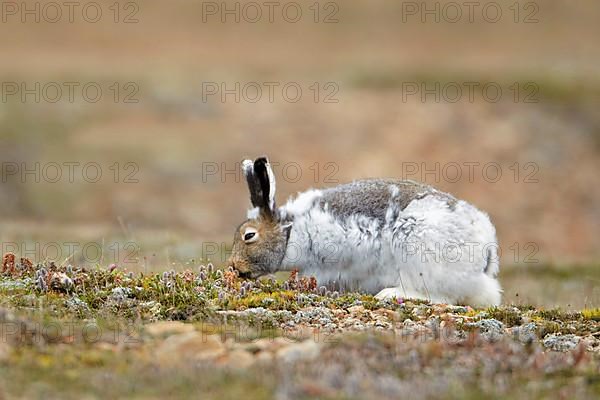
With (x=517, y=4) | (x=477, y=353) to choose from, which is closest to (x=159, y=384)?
(x=477, y=353)

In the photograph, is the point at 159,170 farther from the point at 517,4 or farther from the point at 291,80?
the point at 517,4

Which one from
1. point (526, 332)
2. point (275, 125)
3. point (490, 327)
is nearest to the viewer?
point (526, 332)

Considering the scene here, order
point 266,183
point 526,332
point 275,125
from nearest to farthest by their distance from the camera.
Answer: point 526,332 → point 266,183 → point 275,125

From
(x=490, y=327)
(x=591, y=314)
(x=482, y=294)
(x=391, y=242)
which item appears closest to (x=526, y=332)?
(x=490, y=327)

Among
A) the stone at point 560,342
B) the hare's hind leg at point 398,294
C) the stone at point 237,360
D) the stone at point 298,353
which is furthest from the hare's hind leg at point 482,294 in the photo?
the stone at point 237,360

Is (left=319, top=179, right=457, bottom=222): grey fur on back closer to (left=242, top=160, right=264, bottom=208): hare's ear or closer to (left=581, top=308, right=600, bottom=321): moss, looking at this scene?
(left=242, top=160, right=264, bottom=208): hare's ear

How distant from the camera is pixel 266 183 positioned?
1198cm

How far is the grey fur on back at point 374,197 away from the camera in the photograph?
12.0 metres

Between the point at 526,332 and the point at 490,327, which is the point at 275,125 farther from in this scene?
the point at 526,332

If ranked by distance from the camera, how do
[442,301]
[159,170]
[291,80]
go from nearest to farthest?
[442,301], [159,170], [291,80]

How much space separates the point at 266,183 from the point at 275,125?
25713mm

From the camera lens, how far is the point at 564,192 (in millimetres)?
36500

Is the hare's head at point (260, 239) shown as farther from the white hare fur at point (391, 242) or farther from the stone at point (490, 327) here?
the stone at point (490, 327)

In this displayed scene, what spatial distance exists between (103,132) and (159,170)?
3.08 m
